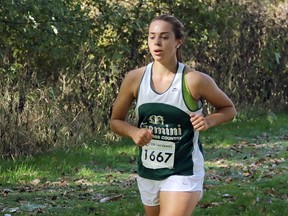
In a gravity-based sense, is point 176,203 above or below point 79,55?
below

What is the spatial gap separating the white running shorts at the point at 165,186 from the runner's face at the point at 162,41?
2.44ft

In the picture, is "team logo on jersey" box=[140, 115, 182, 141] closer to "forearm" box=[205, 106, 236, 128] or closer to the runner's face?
"forearm" box=[205, 106, 236, 128]

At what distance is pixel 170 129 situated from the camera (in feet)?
14.9

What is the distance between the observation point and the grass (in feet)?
25.1

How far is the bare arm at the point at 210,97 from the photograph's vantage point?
4.57 meters

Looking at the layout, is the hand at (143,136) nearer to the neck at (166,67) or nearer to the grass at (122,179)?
the neck at (166,67)

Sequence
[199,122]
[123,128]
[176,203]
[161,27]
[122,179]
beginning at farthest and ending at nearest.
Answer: [122,179]
[123,128]
[161,27]
[176,203]
[199,122]

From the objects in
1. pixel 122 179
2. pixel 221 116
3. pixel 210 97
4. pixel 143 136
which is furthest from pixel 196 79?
pixel 122 179

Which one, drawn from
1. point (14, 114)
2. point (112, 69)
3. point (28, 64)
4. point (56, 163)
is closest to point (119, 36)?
point (112, 69)

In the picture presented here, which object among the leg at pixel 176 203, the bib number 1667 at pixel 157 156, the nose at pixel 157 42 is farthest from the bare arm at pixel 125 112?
the leg at pixel 176 203

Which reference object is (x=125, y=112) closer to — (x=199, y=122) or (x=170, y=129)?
(x=170, y=129)

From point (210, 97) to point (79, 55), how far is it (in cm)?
927

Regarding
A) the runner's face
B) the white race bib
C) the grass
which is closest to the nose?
the runner's face

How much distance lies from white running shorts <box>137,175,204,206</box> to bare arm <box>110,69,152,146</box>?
0.28m
